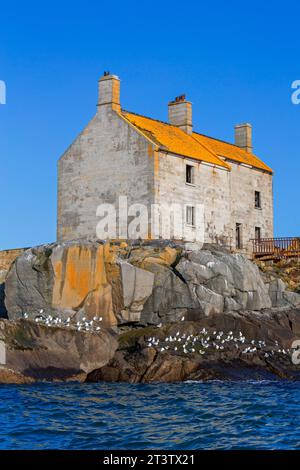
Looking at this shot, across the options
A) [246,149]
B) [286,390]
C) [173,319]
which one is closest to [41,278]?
[173,319]

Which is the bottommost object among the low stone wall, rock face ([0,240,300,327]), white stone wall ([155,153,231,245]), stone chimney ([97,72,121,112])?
rock face ([0,240,300,327])

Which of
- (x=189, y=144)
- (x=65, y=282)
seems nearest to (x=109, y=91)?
(x=189, y=144)

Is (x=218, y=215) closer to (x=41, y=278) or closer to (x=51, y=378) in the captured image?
(x=41, y=278)

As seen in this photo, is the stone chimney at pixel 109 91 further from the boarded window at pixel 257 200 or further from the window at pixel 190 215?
the boarded window at pixel 257 200

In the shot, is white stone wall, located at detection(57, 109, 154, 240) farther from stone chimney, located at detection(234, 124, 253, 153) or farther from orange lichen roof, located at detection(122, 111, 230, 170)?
stone chimney, located at detection(234, 124, 253, 153)

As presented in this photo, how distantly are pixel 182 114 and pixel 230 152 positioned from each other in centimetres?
433

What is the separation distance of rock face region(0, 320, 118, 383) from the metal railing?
66.6ft

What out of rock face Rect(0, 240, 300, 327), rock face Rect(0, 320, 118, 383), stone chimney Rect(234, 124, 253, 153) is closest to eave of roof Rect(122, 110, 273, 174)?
stone chimney Rect(234, 124, 253, 153)

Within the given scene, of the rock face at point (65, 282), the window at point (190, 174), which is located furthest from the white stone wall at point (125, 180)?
the rock face at point (65, 282)

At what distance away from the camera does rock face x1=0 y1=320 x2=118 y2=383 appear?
28.7 metres

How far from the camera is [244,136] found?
58.2m

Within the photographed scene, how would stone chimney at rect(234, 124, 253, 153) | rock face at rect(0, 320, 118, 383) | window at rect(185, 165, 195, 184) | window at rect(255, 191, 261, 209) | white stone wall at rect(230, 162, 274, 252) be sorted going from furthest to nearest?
stone chimney at rect(234, 124, 253, 153), window at rect(255, 191, 261, 209), white stone wall at rect(230, 162, 274, 252), window at rect(185, 165, 195, 184), rock face at rect(0, 320, 118, 383)

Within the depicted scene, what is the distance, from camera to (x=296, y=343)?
Result: 35406 millimetres

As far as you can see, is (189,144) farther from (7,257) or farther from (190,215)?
(7,257)
